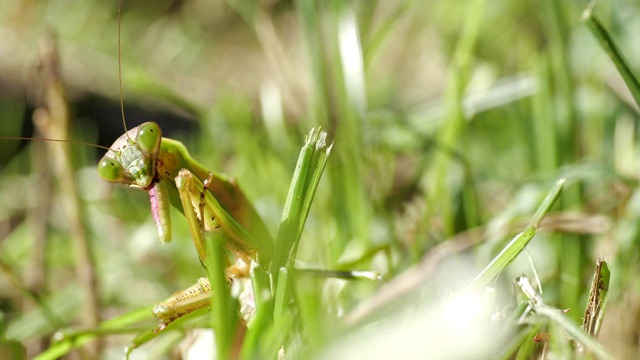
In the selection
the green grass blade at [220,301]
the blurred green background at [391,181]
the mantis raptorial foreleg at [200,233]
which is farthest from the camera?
the blurred green background at [391,181]

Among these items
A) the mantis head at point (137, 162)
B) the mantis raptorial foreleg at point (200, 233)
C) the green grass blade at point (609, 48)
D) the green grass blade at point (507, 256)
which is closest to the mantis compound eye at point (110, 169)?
the mantis head at point (137, 162)

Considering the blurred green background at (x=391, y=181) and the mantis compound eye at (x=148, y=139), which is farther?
the blurred green background at (x=391, y=181)

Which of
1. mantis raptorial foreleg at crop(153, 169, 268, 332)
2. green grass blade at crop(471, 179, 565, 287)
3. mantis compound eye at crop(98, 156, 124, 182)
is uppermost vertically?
mantis compound eye at crop(98, 156, 124, 182)

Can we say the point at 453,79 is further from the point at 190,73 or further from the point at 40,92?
the point at 190,73

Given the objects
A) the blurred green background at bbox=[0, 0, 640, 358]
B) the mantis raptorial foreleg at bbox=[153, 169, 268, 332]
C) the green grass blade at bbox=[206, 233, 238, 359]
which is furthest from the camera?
the blurred green background at bbox=[0, 0, 640, 358]

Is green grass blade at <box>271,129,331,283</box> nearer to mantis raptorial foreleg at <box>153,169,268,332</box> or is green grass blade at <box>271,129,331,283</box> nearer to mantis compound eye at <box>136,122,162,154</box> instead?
mantis raptorial foreleg at <box>153,169,268,332</box>

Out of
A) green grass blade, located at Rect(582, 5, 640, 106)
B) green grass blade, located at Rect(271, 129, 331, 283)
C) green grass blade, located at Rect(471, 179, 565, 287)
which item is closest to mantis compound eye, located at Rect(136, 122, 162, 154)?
green grass blade, located at Rect(271, 129, 331, 283)

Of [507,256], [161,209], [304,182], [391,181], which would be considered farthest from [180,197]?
[391,181]

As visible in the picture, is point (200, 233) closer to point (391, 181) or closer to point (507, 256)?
point (507, 256)

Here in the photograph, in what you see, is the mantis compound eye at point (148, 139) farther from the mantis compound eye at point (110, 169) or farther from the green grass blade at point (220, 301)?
the green grass blade at point (220, 301)
